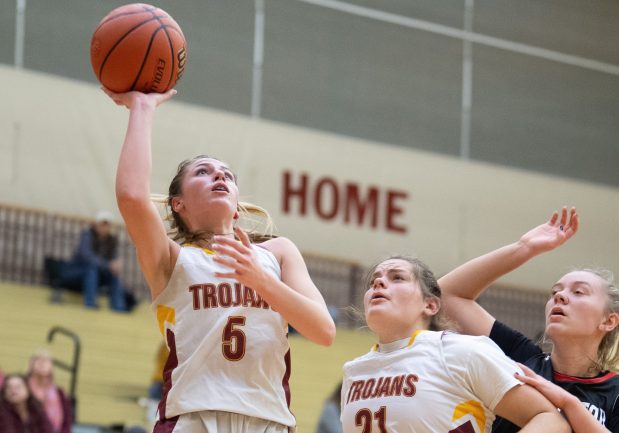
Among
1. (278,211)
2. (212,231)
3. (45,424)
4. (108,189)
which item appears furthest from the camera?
(278,211)

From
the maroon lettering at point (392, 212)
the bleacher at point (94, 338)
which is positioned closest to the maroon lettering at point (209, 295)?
the bleacher at point (94, 338)

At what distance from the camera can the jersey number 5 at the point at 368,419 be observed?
373cm

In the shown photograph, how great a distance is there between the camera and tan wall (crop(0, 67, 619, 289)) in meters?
12.4

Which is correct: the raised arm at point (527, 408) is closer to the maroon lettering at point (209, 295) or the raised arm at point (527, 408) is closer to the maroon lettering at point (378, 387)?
the maroon lettering at point (378, 387)

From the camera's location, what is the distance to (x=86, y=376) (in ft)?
39.0

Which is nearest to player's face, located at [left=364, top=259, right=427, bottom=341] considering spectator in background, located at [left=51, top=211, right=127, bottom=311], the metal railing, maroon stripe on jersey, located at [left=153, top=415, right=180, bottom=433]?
maroon stripe on jersey, located at [left=153, top=415, right=180, bottom=433]

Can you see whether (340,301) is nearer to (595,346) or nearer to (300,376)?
(300,376)

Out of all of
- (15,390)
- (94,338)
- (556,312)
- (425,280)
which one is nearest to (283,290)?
(425,280)

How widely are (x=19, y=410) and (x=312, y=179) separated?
5.92 metres

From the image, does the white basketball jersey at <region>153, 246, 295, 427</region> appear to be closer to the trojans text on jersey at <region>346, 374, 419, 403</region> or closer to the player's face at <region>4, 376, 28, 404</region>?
the trojans text on jersey at <region>346, 374, 419, 403</region>

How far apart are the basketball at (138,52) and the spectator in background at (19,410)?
529cm

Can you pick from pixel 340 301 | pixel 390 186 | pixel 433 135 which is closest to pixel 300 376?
pixel 340 301

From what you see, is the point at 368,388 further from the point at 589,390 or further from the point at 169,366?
the point at 589,390

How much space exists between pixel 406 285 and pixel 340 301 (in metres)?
10.7
